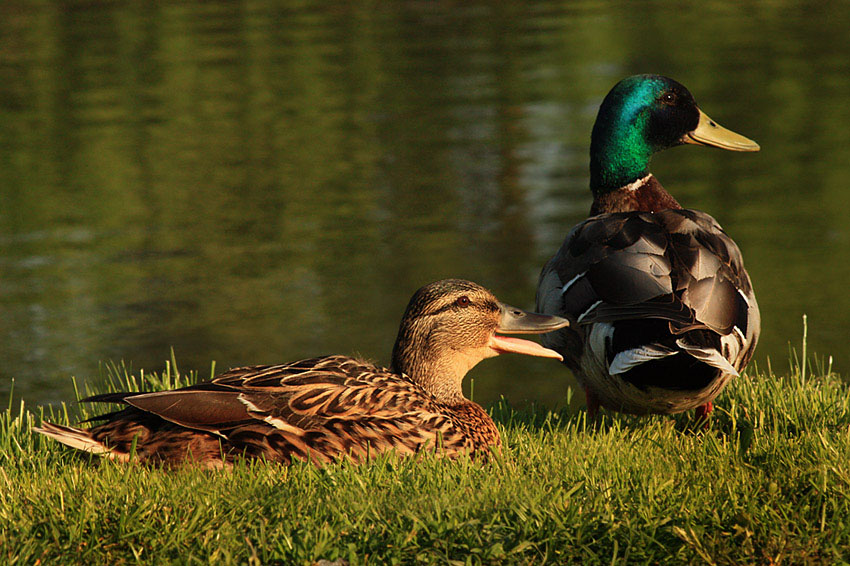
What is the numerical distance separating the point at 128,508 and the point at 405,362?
1.78m

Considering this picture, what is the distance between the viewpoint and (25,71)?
27.6m

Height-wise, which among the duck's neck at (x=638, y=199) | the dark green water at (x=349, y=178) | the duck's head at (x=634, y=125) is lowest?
the dark green water at (x=349, y=178)

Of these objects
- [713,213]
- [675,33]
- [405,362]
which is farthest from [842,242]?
[675,33]

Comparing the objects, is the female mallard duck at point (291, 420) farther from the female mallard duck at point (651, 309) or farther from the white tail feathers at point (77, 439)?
the female mallard duck at point (651, 309)

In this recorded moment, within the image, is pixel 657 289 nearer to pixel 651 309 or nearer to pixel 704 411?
pixel 651 309

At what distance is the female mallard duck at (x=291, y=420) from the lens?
4836 mm

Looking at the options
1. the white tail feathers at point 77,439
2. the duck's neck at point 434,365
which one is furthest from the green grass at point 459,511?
the duck's neck at point 434,365

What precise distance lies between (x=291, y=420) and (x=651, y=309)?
5.40 ft

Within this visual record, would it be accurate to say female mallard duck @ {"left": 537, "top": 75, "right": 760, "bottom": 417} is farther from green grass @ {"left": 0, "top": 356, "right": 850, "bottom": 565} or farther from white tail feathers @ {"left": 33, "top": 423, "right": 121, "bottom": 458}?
white tail feathers @ {"left": 33, "top": 423, "right": 121, "bottom": 458}

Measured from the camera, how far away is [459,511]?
4.10 m

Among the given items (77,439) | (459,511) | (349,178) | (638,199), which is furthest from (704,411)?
(349,178)

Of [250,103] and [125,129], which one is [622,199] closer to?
[125,129]

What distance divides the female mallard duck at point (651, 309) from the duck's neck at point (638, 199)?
0.87 meters

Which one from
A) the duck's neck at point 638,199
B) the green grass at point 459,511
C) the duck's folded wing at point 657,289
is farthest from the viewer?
the duck's neck at point 638,199
